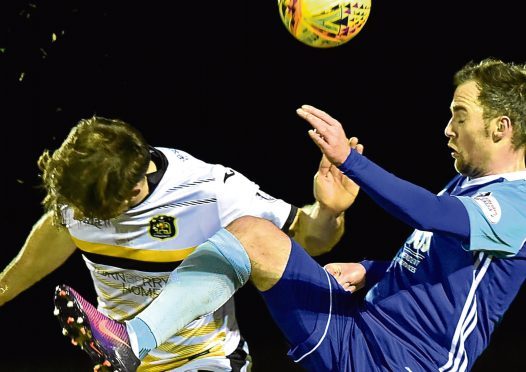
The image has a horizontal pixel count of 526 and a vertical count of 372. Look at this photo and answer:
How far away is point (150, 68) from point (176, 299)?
6.85 ft

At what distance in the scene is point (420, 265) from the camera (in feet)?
7.38

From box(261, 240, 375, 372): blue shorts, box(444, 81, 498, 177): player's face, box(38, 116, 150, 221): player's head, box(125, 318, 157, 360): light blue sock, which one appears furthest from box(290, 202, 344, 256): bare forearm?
box(125, 318, 157, 360): light blue sock

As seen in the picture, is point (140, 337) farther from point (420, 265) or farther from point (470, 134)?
point (470, 134)

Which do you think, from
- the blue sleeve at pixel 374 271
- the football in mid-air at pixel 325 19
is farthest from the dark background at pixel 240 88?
the football in mid-air at pixel 325 19

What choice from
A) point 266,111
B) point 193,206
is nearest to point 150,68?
point 266,111

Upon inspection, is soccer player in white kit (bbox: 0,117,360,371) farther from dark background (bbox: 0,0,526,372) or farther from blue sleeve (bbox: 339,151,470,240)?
dark background (bbox: 0,0,526,372)

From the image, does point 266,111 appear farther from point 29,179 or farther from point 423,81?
point 29,179

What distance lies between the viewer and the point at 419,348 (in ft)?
7.30

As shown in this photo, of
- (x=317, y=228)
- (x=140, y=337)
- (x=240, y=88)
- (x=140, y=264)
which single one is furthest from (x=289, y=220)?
(x=240, y=88)

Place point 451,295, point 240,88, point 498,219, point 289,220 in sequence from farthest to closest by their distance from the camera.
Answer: point 240,88
point 289,220
point 451,295
point 498,219

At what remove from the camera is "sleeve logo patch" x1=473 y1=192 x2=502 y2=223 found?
2074 millimetres

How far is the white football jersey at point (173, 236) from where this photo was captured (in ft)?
7.64

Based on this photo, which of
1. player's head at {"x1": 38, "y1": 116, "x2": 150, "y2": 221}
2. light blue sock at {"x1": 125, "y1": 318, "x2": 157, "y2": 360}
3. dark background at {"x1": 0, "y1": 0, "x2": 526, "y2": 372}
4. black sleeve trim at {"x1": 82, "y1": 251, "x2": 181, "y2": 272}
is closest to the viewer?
light blue sock at {"x1": 125, "y1": 318, "x2": 157, "y2": 360}

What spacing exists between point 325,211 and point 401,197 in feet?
1.08
